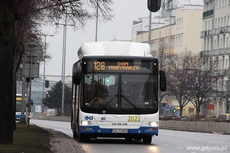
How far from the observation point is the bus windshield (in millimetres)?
30188

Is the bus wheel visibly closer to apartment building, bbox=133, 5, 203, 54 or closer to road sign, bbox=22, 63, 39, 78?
road sign, bbox=22, 63, 39, 78

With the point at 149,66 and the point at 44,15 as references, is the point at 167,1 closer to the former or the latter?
the point at 149,66

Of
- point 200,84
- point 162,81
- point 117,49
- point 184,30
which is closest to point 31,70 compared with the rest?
point 117,49

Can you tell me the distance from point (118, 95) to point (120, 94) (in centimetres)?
7

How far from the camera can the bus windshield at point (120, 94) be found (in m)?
30.2

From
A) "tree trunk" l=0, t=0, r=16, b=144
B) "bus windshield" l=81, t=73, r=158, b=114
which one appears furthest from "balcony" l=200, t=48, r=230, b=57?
"tree trunk" l=0, t=0, r=16, b=144

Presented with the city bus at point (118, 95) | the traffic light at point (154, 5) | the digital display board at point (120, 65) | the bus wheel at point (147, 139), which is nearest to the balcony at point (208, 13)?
the bus wheel at point (147, 139)

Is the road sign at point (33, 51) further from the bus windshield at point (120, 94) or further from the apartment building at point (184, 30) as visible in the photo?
the apartment building at point (184, 30)

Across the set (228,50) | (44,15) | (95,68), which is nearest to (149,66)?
(95,68)

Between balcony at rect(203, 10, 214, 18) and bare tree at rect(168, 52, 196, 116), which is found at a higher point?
balcony at rect(203, 10, 214, 18)

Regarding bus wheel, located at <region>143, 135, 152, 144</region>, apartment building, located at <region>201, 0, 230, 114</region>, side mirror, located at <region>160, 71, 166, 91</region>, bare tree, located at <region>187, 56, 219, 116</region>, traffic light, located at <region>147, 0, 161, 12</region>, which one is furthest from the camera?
apartment building, located at <region>201, 0, 230, 114</region>

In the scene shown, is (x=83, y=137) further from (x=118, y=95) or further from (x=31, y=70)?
(x=31, y=70)

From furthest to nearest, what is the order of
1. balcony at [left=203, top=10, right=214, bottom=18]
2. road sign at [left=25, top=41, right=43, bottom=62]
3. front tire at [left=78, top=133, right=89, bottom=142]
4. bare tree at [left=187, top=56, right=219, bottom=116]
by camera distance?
balcony at [left=203, top=10, right=214, bottom=18] → bare tree at [left=187, top=56, right=219, bottom=116] → road sign at [left=25, top=41, right=43, bottom=62] → front tire at [left=78, top=133, right=89, bottom=142]

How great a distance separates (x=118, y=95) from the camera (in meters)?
30.2
